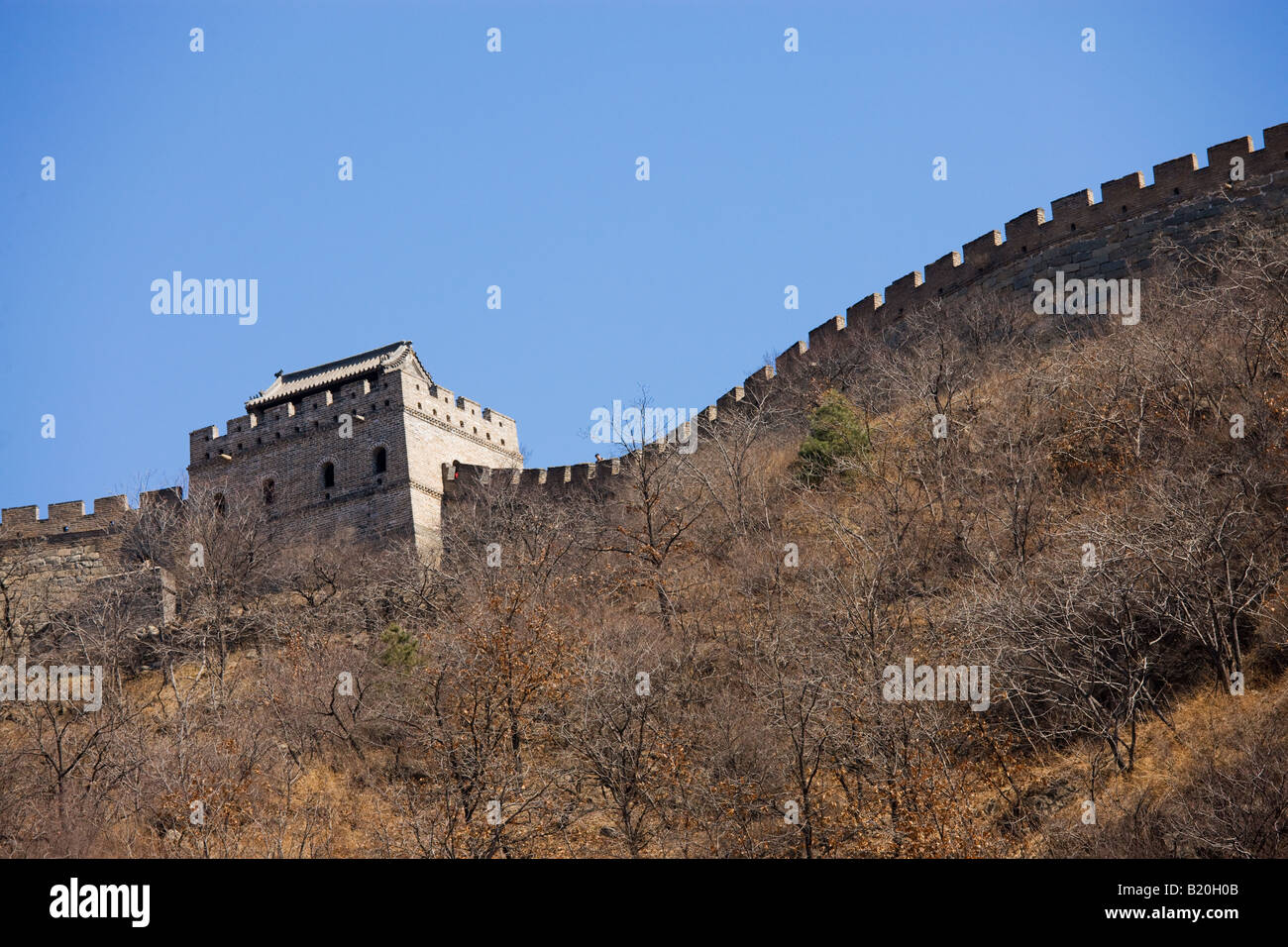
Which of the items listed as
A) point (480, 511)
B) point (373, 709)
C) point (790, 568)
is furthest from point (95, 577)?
point (790, 568)

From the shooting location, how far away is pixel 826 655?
1844cm

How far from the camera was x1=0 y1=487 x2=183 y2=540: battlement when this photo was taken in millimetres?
37656

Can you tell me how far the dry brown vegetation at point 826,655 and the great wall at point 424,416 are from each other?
116cm

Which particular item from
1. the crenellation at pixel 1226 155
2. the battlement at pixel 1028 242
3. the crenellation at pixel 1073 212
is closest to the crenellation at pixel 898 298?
the battlement at pixel 1028 242

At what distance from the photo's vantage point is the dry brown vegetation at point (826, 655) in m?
17.0

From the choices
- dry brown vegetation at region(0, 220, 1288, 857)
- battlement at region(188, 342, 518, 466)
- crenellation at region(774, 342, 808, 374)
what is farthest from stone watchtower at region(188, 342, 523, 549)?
crenellation at region(774, 342, 808, 374)

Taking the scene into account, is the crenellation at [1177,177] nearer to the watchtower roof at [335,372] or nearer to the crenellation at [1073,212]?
the crenellation at [1073,212]

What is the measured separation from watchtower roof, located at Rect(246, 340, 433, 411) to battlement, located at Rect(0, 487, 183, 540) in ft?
13.3

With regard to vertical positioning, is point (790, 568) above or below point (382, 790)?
above

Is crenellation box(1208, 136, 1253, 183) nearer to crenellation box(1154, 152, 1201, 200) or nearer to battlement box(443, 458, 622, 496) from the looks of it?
crenellation box(1154, 152, 1201, 200)
